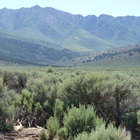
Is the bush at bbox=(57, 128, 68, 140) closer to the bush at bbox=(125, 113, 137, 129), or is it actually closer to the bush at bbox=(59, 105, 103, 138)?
the bush at bbox=(59, 105, 103, 138)

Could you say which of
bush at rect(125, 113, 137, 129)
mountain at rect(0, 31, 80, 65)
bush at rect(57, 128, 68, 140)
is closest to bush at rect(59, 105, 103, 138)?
bush at rect(57, 128, 68, 140)

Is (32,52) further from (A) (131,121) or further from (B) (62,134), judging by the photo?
(B) (62,134)

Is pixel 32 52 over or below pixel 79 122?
over

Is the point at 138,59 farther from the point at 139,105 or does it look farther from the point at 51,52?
the point at 51,52

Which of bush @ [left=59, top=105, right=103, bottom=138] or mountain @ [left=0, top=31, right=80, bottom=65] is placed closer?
bush @ [left=59, top=105, right=103, bottom=138]

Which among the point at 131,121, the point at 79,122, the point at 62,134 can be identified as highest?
the point at 79,122

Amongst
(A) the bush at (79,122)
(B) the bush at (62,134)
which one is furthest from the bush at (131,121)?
(B) the bush at (62,134)

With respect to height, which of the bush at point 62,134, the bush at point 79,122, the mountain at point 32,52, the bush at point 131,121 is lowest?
the bush at point 131,121

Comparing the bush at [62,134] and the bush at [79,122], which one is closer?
the bush at [79,122]

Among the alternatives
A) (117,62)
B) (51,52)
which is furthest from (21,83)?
(51,52)

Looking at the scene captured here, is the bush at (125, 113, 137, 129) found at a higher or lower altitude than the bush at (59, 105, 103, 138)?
lower

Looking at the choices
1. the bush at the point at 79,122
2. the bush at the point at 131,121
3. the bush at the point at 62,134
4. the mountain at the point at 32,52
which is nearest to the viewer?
the bush at the point at 79,122

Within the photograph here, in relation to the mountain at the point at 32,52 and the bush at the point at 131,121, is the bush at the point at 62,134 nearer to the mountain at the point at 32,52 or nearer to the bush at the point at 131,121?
the bush at the point at 131,121

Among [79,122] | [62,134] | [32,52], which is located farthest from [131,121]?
[32,52]
